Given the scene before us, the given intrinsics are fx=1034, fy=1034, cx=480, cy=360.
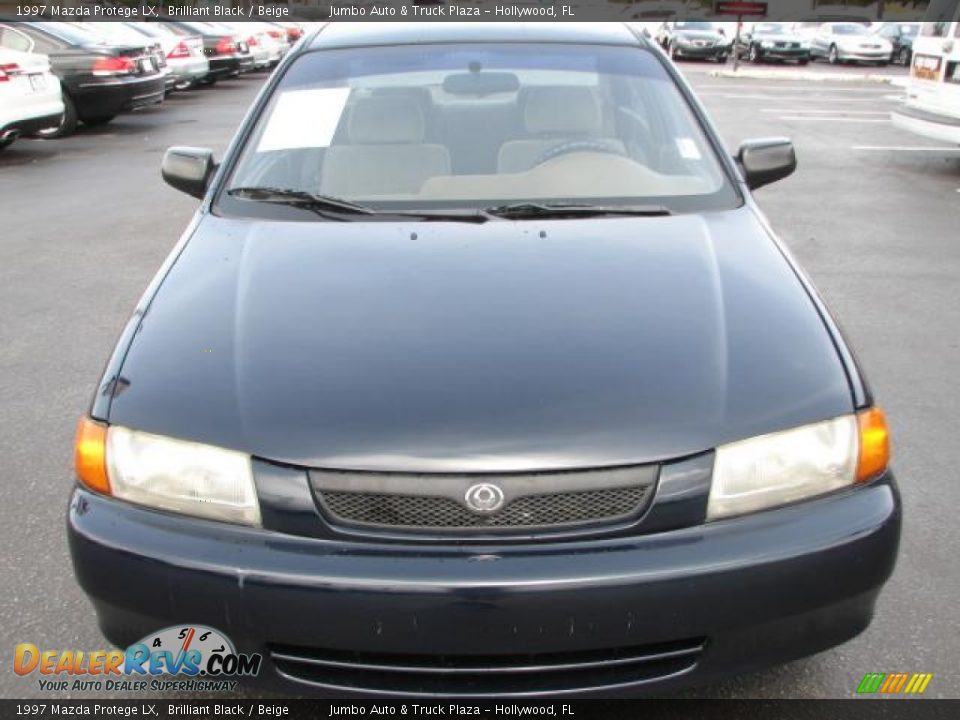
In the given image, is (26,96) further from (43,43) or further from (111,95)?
(43,43)

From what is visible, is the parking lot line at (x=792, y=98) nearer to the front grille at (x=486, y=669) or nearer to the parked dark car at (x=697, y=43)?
the parked dark car at (x=697, y=43)

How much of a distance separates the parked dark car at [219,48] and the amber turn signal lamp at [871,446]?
18.9 m

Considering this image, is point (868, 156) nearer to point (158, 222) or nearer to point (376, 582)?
point (158, 222)

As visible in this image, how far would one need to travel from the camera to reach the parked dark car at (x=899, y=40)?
28.5 m

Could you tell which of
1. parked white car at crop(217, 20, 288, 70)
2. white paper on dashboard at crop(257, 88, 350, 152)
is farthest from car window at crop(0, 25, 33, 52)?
white paper on dashboard at crop(257, 88, 350, 152)

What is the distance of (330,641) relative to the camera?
6.57ft

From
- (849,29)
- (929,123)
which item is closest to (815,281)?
(929,123)

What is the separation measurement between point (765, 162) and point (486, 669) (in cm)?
232

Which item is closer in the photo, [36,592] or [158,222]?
[36,592]

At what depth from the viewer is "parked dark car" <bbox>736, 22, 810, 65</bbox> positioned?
27.2 meters

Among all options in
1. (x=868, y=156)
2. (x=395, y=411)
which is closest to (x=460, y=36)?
(x=395, y=411)

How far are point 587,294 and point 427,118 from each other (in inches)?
51.2

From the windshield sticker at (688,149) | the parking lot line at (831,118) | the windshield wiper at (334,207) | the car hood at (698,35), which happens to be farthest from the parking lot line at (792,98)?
the windshield wiper at (334,207)

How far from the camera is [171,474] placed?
6.98 feet
